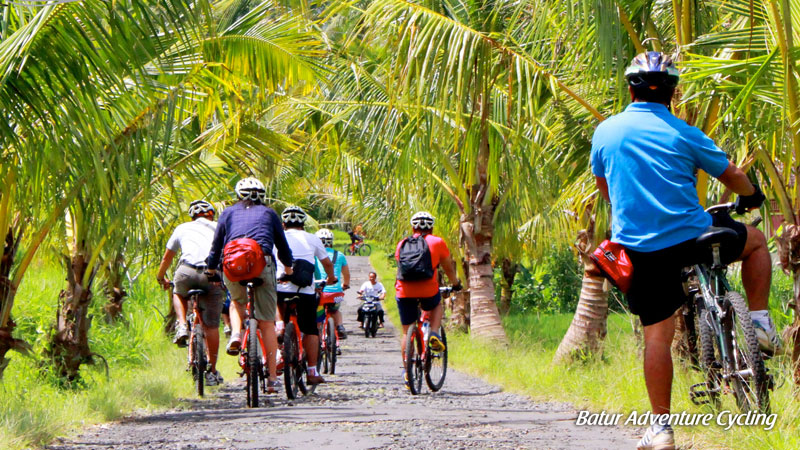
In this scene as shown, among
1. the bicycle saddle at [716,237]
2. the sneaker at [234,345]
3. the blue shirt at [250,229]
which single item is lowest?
the sneaker at [234,345]

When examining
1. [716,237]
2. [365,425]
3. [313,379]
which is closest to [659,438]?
[716,237]

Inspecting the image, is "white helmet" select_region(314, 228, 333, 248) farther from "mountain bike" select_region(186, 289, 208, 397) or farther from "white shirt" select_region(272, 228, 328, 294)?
"mountain bike" select_region(186, 289, 208, 397)

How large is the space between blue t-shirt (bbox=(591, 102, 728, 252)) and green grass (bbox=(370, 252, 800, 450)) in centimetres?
95

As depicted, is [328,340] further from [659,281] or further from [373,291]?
[373,291]

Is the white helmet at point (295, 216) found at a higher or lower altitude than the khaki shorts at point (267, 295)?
higher

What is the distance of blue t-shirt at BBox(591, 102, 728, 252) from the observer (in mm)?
4539

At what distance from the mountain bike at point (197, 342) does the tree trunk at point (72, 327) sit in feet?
3.07

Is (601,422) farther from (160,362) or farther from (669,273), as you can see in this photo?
(160,362)

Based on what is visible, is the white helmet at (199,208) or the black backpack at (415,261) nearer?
the black backpack at (415,261)

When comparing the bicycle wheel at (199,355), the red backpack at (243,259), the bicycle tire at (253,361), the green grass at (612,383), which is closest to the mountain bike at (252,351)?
the bicycle tire at (253,361)

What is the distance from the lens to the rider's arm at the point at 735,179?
4645 mm

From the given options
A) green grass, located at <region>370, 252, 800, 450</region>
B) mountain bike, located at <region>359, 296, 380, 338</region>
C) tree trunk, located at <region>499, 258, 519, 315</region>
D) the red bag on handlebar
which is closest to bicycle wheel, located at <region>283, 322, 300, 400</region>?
green grass, located at <region>370, 252, 800, 450</region>

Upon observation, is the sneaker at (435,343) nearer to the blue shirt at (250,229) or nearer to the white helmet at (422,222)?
the white helmet at (422,222)

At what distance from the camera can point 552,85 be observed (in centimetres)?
773
